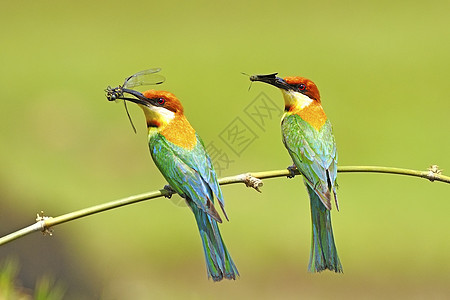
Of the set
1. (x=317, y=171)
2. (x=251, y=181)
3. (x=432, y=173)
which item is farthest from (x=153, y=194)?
(x=432, y=173)

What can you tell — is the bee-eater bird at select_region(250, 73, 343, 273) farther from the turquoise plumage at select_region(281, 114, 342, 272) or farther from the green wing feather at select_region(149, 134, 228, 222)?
the green wing feather at select_region(149, 134, 228, 222)

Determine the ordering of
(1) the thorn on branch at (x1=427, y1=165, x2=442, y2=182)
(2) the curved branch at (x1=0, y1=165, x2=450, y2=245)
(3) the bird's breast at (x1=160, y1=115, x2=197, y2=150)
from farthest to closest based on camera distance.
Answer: (3) the bird's breast at (x1=160, y1=115, x2=197, y2=150) → (1) the thorn on branch at (x1=427, y1=165, x2=442, y2=182) → (2) the curved branch at (x1=0, y1=165, x2=450, y2=245)

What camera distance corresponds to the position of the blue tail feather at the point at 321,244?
839mm

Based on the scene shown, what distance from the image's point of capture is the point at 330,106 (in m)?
3.42

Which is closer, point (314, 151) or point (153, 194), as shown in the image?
point (153, 194)

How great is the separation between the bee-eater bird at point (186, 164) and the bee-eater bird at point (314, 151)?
114 millimetres

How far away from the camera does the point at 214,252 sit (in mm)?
841

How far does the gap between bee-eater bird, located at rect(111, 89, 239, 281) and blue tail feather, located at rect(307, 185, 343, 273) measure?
102 millimetres

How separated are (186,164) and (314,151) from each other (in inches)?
6.8

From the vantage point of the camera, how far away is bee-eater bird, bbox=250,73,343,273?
0.85 metres

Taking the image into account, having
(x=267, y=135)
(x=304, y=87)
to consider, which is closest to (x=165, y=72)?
(x=267, y=135)

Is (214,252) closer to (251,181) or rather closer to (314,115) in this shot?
(251,181)

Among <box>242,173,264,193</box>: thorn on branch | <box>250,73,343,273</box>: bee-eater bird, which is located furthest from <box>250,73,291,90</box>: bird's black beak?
<box>242,173,264,193</box>: thorn on branch

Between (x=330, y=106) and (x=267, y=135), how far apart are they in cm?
37
